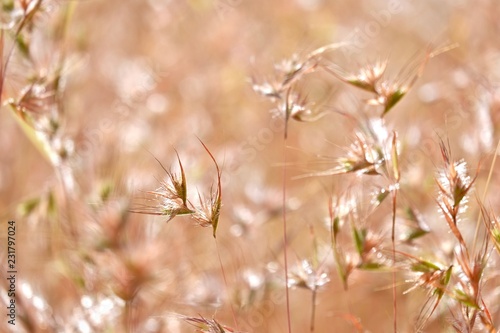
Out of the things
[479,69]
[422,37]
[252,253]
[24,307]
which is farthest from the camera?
[422,37]

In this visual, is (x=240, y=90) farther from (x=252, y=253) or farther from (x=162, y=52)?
(x=252, y=253)

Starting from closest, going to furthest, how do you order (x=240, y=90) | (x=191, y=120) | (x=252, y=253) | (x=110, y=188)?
(x=110, y=188), (x=252, y=253), (x=191, y=120), (x=240, y=90)

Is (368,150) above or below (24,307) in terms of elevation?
above

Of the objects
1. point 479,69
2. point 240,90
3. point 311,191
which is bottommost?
point 240,90

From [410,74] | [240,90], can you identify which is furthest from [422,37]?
[410,74]

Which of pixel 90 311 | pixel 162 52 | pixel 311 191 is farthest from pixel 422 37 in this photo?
pixel 90 311

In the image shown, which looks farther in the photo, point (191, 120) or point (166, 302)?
point (191, 120)

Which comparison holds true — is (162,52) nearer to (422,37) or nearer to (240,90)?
(240,90)
